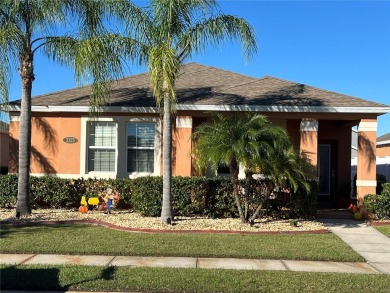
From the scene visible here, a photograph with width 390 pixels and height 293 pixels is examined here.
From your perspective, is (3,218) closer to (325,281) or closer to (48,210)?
(48,210)

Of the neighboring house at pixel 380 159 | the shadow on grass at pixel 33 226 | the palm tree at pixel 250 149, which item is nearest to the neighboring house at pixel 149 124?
the palm tree at pixel 250 149

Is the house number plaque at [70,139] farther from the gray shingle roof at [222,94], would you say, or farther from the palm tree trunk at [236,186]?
the palm tree trunk at [236,186]

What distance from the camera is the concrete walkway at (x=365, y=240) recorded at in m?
8.05

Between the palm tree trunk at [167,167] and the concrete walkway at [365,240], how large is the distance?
4102mm

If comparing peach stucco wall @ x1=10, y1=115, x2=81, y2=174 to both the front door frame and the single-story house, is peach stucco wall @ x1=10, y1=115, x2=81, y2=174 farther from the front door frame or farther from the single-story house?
the single-story house

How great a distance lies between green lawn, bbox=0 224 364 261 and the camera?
7973 millimetres

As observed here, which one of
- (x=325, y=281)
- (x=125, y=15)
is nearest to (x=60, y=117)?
(x=125, y=15)

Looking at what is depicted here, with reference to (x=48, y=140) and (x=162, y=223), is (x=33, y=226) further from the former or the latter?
(x=48, y=140)

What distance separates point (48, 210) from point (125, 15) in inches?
238

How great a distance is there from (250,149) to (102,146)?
581 cm

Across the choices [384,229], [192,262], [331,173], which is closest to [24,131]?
[192,262]

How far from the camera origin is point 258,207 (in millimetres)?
10852

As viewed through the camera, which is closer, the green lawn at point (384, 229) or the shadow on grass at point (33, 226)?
the shadow on grass at point (33, 226)

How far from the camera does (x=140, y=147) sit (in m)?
13.8
